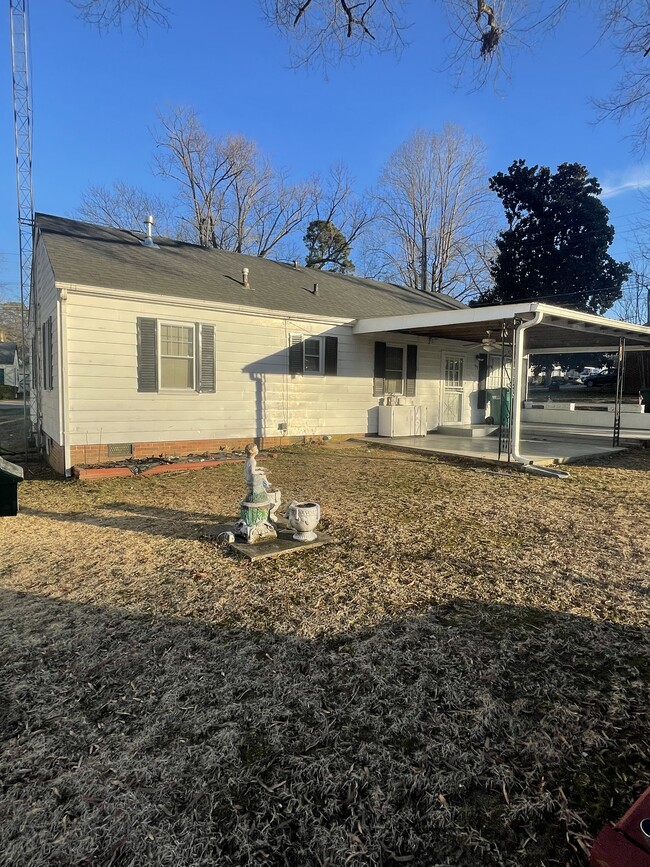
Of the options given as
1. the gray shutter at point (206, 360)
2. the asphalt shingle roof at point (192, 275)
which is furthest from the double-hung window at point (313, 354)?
the gray shutter at point (206, 360)

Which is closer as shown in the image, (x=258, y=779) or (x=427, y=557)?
(x=258, y=779)

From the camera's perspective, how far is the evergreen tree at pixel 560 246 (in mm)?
25250

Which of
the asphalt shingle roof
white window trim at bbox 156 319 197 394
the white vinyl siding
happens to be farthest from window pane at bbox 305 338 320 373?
white window trim at bbox 156 319 197 394

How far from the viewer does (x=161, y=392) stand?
912 centimetres

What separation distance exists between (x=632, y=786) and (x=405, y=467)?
7062mm

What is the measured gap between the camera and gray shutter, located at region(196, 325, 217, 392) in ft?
31.3

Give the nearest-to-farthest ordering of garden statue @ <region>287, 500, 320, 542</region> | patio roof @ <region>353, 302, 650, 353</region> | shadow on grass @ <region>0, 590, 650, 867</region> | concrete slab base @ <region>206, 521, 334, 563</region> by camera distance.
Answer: shadow on grass @ <region>0, 590, 650, 867</region>
concrete slab base @ <region>206, 521, 334, 563</region>
garden statue @ <region>287, 500, 320, 542</region>
patio roof @ <region>353, 302, 650, 353</region>

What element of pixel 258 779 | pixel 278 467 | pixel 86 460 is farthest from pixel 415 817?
pixel 86 460

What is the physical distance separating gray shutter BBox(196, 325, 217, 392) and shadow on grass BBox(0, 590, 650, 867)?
676 centimetres

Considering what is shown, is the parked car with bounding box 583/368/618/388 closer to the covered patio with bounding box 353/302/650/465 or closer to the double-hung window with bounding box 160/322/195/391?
the covered patio with bounding box 353/302/650/465

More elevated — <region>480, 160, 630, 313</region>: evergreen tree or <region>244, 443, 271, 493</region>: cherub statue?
<region>480, 160, 630, 313</region>: evergreen tree

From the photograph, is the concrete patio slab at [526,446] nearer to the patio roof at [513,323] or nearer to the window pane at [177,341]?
the patio roof at [513,323]

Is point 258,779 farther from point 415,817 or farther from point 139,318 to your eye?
point 139,318

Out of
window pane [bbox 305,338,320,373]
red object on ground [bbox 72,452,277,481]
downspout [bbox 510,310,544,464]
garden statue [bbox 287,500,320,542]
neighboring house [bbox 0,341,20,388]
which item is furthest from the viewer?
neighboring house [bbox 0,341,20,388]
